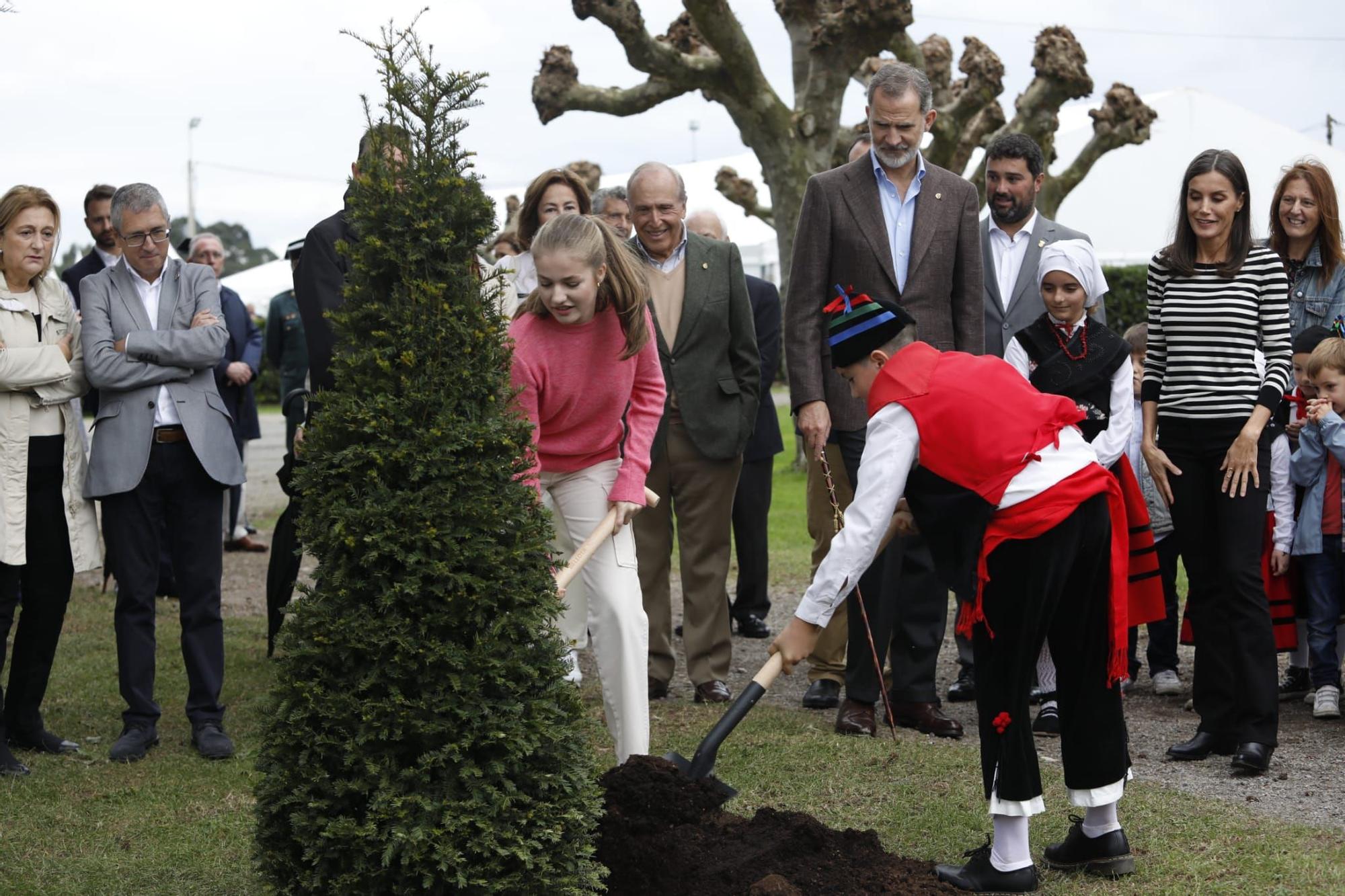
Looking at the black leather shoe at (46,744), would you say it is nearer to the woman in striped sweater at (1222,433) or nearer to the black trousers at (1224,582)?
the woman in striped sweater at (1222,433)

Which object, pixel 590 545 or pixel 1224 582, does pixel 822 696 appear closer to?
pixel 1224 582

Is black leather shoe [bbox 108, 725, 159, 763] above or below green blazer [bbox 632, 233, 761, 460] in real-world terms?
below

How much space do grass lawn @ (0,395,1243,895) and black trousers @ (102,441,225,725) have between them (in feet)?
0.96

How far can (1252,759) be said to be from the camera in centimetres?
537

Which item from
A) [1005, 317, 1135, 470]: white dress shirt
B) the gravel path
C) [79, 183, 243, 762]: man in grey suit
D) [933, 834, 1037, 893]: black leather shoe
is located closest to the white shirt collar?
[1005, 317, 1135, 470]: white dress shirt

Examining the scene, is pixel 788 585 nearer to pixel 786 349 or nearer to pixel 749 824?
pixel 786 349

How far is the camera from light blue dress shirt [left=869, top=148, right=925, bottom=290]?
627 cm

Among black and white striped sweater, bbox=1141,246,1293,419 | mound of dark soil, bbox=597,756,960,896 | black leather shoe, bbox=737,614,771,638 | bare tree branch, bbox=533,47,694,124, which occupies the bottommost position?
black leather shoe, bbox=737,614,771,638

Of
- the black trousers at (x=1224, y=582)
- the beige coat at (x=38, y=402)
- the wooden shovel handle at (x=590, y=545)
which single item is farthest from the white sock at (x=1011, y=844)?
the beige coat at (x=38, y=402)

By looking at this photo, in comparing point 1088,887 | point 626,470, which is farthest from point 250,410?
point 1088,887

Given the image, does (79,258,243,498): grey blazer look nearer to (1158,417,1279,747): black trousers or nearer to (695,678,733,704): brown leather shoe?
(695,678,733,704): brown leather shoe

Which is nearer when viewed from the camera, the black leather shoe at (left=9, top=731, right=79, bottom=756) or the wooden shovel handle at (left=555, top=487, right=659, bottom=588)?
the wooden shovel handle at (left=555, top=487, right=659, bottom=588)

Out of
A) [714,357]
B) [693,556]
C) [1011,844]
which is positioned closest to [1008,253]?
[714,357]

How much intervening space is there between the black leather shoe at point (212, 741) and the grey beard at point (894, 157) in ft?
12.2
